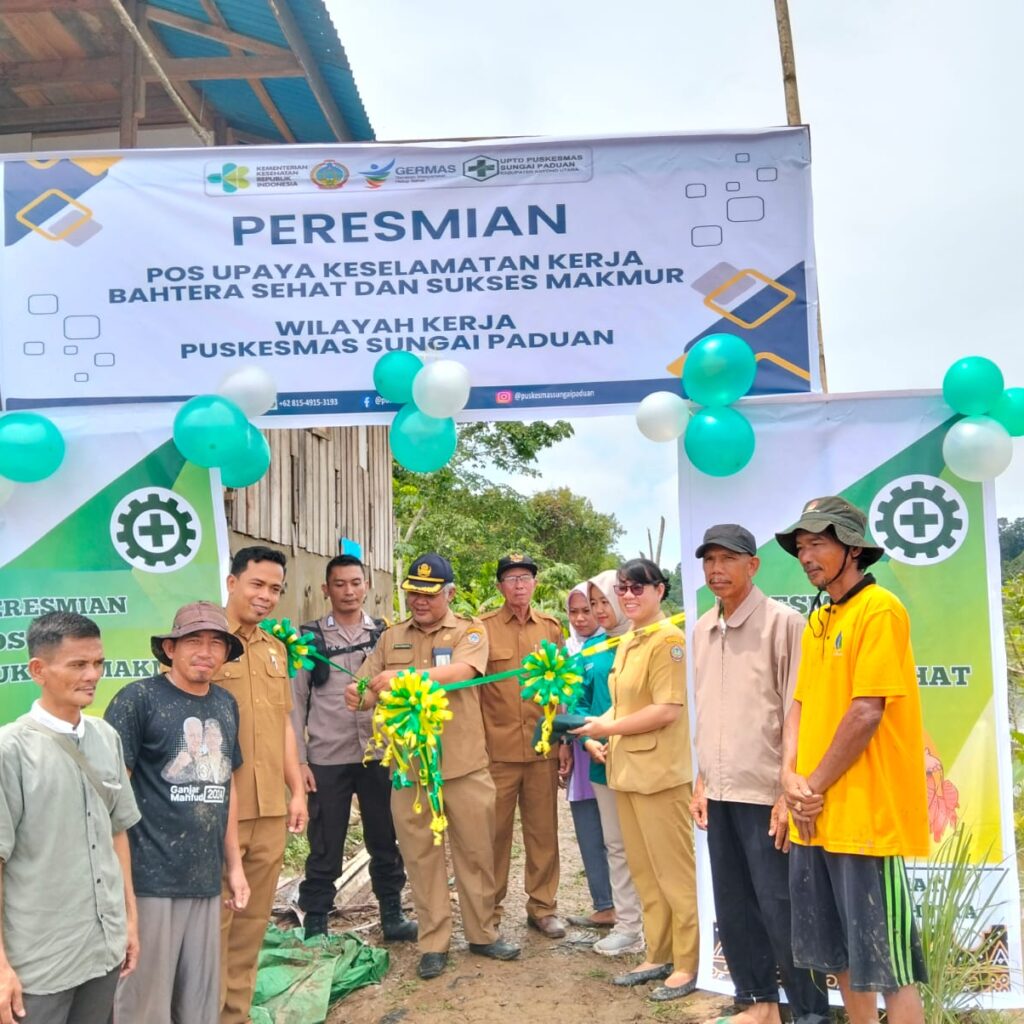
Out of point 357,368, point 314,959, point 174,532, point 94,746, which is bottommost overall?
point 314,959

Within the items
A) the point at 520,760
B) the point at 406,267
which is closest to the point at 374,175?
the point at 406,267

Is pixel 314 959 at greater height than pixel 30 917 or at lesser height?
lesser

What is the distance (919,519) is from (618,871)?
234cm

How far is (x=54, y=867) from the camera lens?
9.66 feet

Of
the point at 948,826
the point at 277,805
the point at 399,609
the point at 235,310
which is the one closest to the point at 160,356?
the point at 235,310

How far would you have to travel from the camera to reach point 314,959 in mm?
5168

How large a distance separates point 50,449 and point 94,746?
1.90 metres

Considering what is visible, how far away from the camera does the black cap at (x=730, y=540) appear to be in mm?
4125

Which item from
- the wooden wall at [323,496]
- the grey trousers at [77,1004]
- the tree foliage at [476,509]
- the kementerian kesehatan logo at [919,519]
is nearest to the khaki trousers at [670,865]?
the kementerian kesehatan logo at [919,519]

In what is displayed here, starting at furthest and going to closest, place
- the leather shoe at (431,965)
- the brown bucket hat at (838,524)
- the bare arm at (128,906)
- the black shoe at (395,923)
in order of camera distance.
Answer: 1. the black shoe at (395,923)
2. the leather shoe at (431,965)
3. the brown bucket hat at (838,524)
4. the bare arm at (128,906)

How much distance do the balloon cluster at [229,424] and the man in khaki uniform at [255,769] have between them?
43cm

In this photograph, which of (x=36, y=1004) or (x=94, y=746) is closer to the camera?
(x=36, y=1004)

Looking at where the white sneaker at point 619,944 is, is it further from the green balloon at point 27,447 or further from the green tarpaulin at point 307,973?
the green balloon at point 27,447

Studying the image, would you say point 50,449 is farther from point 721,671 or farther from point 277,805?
point 721,671
